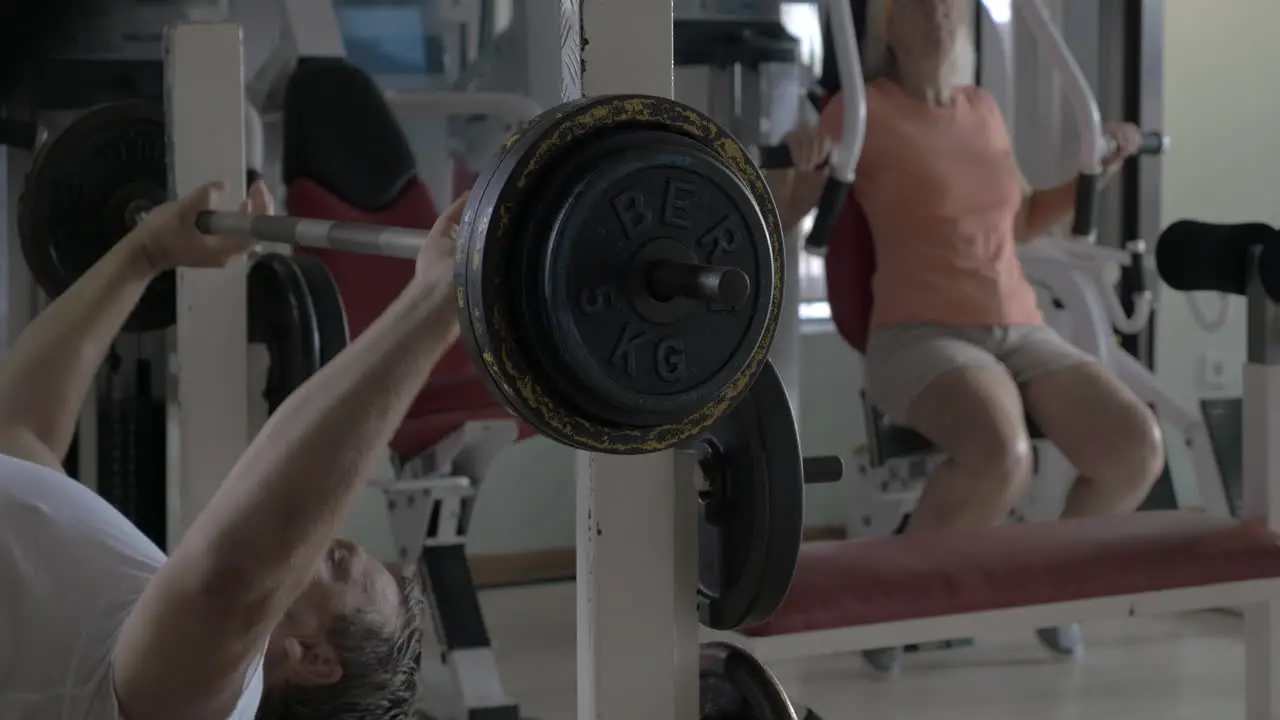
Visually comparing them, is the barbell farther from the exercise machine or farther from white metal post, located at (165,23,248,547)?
white metal post, located at (165,23,248,547)

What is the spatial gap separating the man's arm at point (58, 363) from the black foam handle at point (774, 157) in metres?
1.43

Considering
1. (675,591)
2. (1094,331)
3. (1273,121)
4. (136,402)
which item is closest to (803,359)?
(1094,331)

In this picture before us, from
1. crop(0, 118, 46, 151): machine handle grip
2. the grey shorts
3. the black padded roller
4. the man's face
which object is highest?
crop(0, 118, 46, 151): machine handle grip

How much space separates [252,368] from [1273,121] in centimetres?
285

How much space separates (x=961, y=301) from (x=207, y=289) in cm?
148

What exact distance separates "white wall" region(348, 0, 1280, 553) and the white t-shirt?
2.46m

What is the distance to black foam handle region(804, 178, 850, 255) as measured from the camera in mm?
2584

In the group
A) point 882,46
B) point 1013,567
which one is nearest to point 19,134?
point 882,46

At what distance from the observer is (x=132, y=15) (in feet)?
8.46

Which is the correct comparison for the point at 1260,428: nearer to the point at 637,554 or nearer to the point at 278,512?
the point at 637,554

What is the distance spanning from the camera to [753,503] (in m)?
1.17

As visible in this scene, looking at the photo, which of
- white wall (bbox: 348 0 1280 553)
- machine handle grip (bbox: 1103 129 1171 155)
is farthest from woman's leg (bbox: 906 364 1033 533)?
white wall (bbox: 348 0 1280 553)

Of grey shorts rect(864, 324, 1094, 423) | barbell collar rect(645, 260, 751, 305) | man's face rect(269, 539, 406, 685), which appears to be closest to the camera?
barbell collar rect(645, 260, 751, 305)

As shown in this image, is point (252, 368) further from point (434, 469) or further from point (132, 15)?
point (132, 15)
